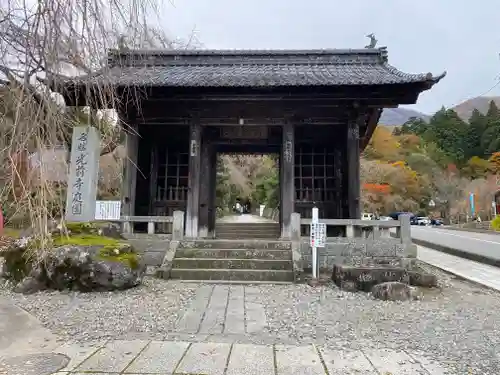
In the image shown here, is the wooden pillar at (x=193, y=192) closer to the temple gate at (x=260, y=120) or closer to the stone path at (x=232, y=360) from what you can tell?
the temple gate at (x=260, y=120)

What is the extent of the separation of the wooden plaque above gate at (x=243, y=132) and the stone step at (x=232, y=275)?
198 inches

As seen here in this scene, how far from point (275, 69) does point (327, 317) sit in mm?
8431

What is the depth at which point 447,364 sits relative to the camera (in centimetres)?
359

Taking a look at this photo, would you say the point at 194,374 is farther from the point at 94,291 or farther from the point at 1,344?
the point at 94,291

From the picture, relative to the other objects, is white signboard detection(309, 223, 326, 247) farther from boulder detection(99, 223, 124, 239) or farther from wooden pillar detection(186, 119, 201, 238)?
boulder detection(99, 223, 124, 239)

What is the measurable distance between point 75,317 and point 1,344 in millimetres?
1096

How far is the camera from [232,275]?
755cm

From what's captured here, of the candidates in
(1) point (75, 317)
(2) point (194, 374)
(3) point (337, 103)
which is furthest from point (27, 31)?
(3) point (337, 103)

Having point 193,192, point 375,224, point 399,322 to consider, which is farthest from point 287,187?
point 399,322

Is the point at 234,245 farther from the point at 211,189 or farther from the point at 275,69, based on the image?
the point at 275,69

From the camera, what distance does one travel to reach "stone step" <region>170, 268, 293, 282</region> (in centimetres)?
751

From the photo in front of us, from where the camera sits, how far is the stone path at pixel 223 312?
462 cm

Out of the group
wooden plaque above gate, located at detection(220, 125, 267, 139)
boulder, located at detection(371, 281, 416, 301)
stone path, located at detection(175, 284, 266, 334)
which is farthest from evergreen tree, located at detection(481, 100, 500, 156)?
stone path, located at detection(175, 284, 266, 334)

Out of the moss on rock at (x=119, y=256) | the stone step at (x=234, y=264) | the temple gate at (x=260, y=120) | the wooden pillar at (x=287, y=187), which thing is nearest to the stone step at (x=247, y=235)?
A: the temple gate at (x=260, y=120)
